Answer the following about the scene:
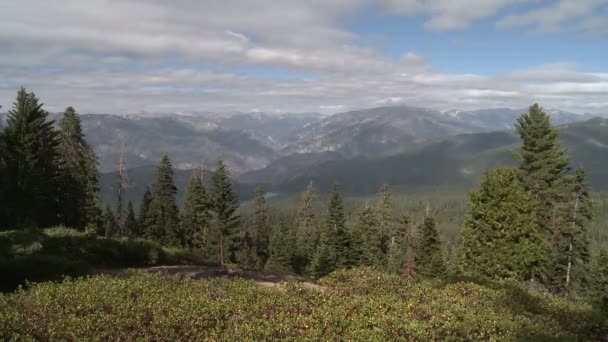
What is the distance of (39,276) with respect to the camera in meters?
14.9

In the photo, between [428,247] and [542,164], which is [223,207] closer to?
[428,247]

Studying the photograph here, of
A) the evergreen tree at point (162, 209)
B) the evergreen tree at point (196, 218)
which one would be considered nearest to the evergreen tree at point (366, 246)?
the evergreen tree at point (196, 218)

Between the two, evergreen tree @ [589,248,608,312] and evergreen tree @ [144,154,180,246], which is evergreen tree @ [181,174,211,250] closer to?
evergreen tree @ [144,154,180,246]

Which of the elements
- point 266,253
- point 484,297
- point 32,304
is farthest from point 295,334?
point 266,253

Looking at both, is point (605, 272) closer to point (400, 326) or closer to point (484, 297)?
point (484, 297)

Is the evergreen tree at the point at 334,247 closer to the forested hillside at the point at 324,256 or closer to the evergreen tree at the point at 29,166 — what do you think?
the forested hillside at the point at 324,256

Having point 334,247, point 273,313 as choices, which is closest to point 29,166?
point 334,247

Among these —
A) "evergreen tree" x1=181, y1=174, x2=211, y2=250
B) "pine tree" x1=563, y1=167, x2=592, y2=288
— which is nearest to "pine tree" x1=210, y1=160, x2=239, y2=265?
"evergreen tree" x1=181, y1=174, x2=211, y2=250

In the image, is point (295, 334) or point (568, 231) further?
point (568, 231)

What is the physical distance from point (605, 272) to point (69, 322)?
48.5m

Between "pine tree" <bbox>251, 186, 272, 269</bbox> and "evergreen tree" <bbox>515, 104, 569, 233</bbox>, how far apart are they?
5126cm

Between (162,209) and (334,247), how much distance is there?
22.5m

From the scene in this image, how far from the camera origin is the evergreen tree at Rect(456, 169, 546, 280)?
2839 cm

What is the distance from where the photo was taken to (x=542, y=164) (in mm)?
32719
